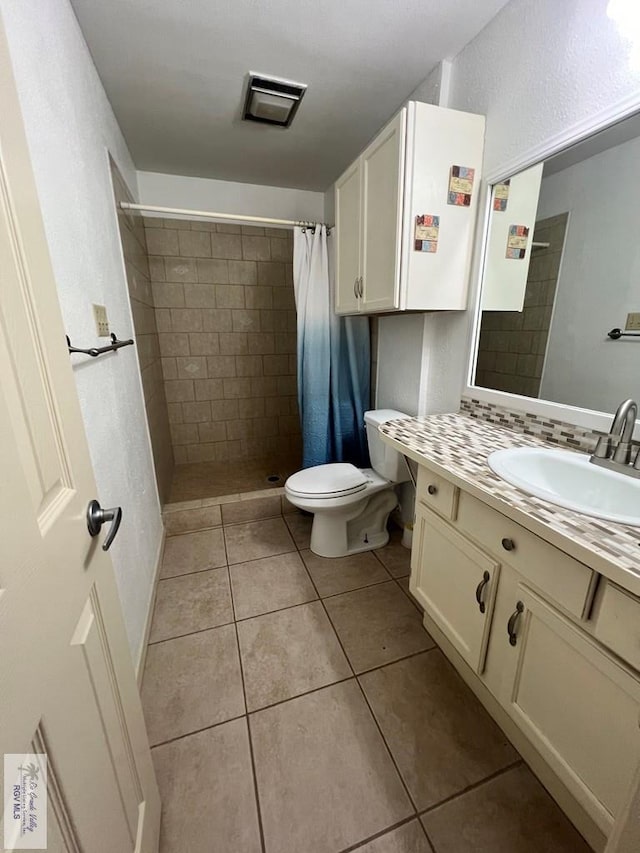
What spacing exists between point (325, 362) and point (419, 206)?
103cm

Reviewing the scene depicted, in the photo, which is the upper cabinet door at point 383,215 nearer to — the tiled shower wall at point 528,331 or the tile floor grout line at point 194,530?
the tiled shower wall at point 528,331

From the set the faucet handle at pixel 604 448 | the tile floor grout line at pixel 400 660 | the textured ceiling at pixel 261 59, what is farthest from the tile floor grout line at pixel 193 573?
the textured ceiling at pixel 261 59

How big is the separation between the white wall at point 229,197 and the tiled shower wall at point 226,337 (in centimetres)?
13

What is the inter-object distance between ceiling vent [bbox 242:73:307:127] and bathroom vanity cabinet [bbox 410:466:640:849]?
1794 mm

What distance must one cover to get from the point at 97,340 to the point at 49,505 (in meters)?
0.86

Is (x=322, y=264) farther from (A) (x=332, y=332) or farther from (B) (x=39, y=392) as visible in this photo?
(B) (x=39, y=392)

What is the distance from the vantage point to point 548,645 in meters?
0.81

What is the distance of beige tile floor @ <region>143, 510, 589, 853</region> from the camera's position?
88 centimetres

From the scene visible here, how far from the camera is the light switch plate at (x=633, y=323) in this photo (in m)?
0.98

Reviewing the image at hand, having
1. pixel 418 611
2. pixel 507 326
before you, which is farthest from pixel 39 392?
pixel 418 611

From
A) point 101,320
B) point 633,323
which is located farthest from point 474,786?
point 101,320

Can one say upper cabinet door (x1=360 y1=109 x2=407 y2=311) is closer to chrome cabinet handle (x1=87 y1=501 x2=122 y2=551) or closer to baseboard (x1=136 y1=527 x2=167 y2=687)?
chrome cabinet handle (x1=87 y1=501 x2=122 y2=551)

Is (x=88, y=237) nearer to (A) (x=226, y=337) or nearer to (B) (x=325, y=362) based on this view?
(B) (x=325, y=362)

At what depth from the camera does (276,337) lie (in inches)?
115
